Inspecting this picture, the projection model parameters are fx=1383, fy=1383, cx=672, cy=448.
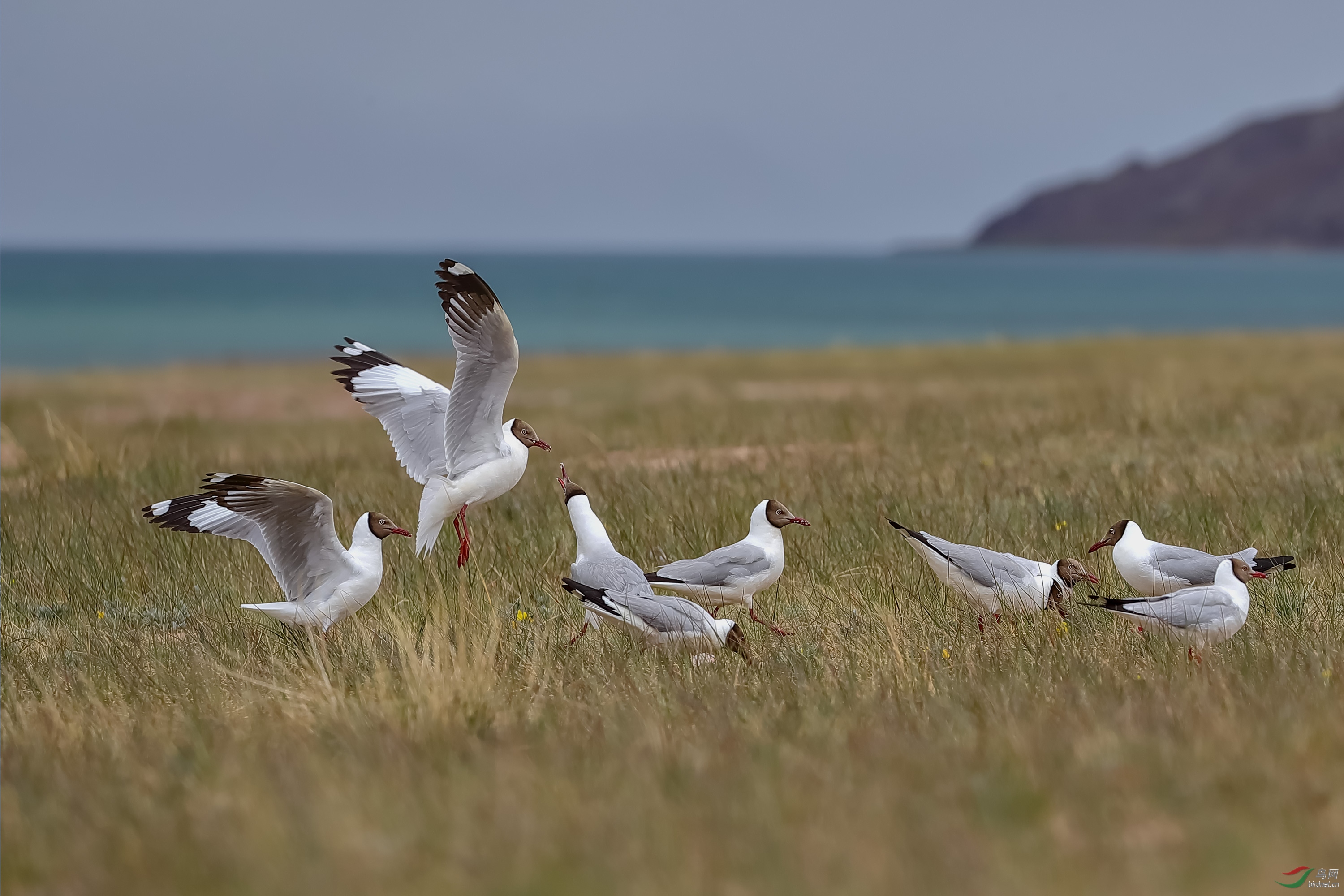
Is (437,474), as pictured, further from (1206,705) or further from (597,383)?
(597,383)

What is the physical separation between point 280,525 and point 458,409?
1254 mm

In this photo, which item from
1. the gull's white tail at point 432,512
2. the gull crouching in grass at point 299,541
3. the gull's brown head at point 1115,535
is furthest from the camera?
the gull's white tail at point 432,512

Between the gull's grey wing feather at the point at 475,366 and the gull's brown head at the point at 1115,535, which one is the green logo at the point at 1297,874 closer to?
the gull's brown head at the point at 1115,535

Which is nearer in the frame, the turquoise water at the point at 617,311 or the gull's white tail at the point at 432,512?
the gull's white tail at the point at 432,512

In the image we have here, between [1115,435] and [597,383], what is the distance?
15.5 meters

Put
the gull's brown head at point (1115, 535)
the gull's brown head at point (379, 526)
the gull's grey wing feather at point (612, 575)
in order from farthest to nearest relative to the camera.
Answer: the gull's brown head at point (1115, 535) → the gull's brown head at point (379, 526) → the gull's grey wing feather at point (612, 575)

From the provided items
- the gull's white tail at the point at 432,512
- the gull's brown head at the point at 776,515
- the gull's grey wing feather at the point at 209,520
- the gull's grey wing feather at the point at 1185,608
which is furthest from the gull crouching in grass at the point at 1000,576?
the gull's grey wing feather at the point at 209,520

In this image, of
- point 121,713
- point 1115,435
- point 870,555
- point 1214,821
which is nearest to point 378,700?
point 121,713

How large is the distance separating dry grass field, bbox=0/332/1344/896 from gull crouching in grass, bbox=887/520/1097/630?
14 centimetres

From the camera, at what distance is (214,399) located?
80.5 feet

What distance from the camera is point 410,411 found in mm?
7340

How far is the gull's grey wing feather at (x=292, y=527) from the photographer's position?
545 centimetres

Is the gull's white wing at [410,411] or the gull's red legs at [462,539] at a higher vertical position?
the gull's white wing at [410,411]

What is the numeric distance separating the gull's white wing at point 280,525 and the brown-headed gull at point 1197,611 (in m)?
3.07
